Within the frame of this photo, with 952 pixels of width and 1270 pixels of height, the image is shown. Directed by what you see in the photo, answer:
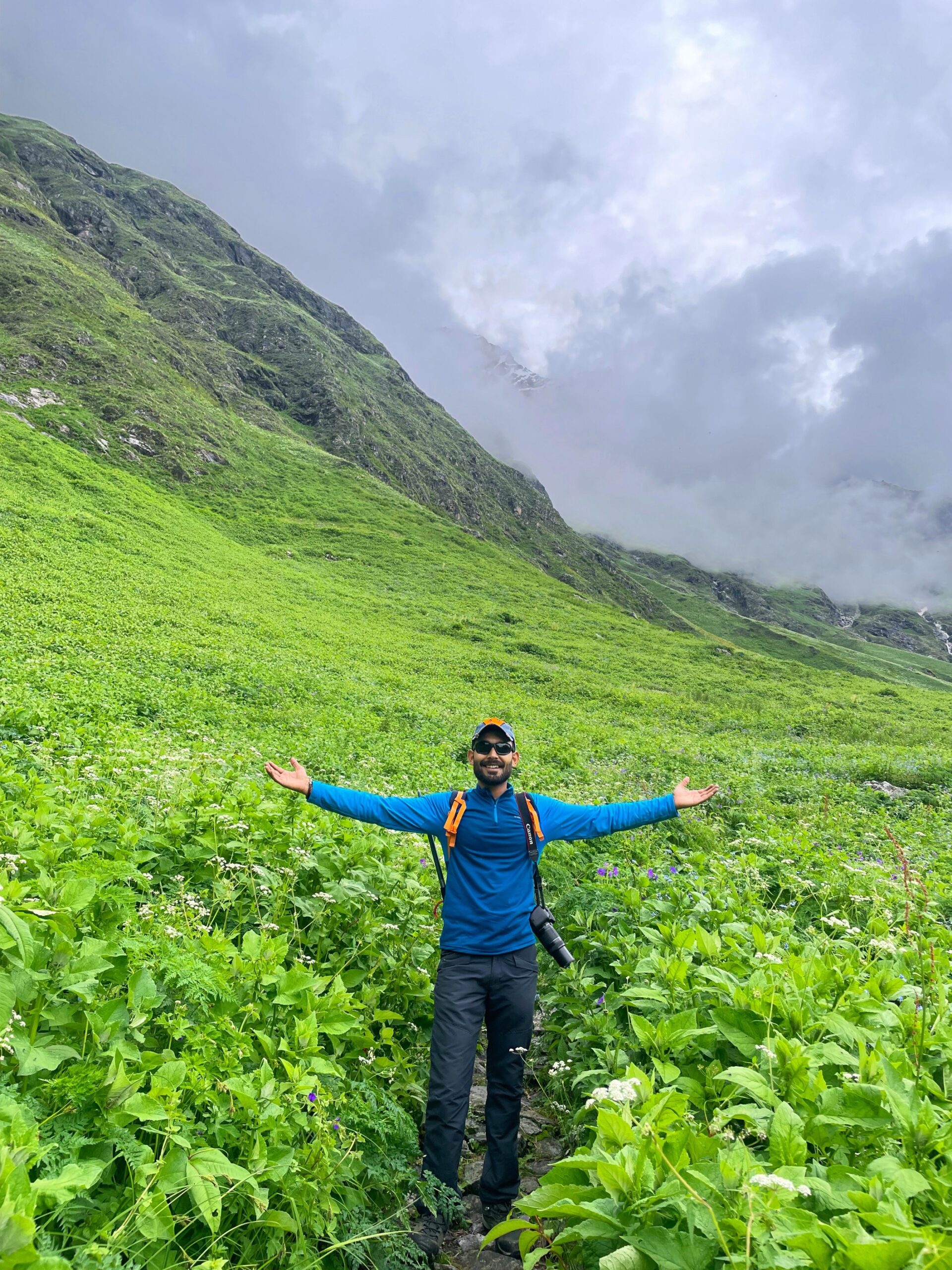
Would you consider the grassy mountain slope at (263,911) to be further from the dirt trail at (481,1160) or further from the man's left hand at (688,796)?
the man's left hand at (688,796)

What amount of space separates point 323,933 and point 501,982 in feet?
5.33

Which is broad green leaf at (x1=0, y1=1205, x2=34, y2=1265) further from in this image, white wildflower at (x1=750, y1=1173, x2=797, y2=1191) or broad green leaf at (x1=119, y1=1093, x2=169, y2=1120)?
white wildflower at (x1=750, y1=1173, x2=797, y2=1191)

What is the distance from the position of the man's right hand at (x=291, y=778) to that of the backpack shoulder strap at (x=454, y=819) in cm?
125

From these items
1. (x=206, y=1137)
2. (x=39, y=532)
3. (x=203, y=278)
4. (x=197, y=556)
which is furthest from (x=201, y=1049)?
(x=203, y=278)

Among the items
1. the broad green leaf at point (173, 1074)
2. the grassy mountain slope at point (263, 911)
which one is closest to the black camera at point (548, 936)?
the grassy mountain slope at point (263, 911)

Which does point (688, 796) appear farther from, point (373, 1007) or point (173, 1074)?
point (173, 1074)

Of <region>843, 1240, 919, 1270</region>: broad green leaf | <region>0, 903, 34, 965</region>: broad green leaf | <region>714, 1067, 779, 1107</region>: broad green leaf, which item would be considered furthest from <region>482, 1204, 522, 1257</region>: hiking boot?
<region>0, 903, 34, 965</region>: broad green leaf

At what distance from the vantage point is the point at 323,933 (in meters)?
5.43

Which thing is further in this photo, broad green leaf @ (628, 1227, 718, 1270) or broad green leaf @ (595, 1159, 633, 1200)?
broad green leaf @ (595, 1159, 633, 1200)

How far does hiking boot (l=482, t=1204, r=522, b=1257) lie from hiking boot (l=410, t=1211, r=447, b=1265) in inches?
18.4

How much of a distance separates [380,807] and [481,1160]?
302cm

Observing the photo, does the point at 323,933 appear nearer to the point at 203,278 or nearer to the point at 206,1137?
the point at 206,1137

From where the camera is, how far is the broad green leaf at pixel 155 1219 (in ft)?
7.99

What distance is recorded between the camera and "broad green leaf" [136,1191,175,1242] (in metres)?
2.44
